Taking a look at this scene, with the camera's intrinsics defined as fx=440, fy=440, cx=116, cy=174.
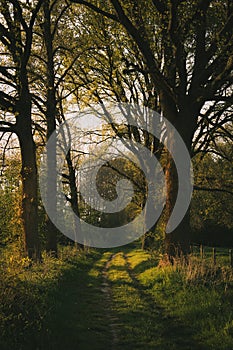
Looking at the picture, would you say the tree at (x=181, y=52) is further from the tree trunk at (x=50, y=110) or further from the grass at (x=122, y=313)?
the tree trunk at (x=50, y=110)

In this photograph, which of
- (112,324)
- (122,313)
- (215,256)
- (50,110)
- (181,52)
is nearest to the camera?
(112,324)

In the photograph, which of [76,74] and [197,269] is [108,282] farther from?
[76,74]

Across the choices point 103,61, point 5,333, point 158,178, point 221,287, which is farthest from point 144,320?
point 158,178

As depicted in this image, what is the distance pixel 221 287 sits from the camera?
12297 mm

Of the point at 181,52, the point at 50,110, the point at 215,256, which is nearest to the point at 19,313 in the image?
the point at 181,52

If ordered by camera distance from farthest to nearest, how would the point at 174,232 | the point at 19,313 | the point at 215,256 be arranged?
the point at 215,256 → the point at 174,232 → the point at 19,313

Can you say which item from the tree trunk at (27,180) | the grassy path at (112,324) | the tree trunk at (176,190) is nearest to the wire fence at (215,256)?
the tree trunk at (176,190)

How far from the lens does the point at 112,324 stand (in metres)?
10.5

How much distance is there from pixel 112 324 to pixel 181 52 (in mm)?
10345

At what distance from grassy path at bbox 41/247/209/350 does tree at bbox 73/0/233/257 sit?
4686 mm

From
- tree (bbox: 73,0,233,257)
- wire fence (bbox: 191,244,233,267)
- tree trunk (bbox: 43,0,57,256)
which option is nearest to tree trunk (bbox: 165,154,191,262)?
tree (bbox: 73,0,233,257)

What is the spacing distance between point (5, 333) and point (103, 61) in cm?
2146

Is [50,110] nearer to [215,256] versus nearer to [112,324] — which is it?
[215,256]

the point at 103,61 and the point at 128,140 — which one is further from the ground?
the point at 103,61
